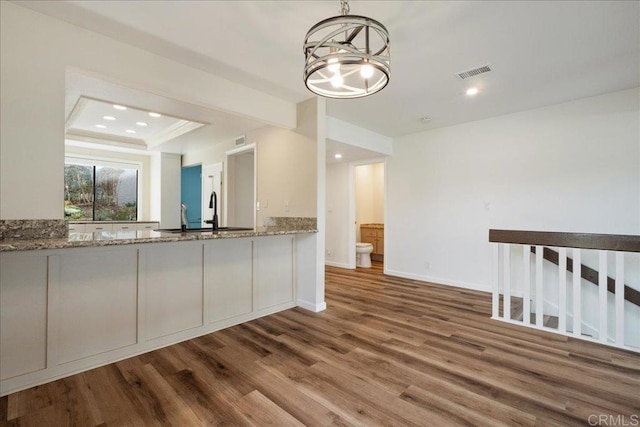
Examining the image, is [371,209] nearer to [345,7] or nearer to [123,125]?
[123,125]

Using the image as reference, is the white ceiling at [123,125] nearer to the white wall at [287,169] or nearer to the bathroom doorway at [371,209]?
the white wall at [287,169]

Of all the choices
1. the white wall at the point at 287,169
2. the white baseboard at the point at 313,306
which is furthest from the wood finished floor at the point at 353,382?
the white wall at the point at 287,169

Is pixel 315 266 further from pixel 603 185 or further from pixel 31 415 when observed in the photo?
pixel 603 185

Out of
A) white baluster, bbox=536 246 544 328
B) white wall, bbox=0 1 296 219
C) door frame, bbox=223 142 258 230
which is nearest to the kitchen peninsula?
white wall, bbox=0 1 296 219

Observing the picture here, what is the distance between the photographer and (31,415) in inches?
66.7

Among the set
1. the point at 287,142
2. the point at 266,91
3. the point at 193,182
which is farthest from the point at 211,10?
the point at 193,182

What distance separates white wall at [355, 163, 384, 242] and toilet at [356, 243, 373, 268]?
862 mm

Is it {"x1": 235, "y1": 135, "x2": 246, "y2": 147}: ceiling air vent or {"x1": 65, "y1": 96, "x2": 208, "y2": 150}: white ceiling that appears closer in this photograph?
{"x1": 65, "y1": 96, "x2": 208, "y2": 150}: white ceiling

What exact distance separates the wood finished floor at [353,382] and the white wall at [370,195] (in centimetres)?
444

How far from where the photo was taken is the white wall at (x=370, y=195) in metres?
7.30

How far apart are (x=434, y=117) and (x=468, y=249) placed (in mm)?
2068

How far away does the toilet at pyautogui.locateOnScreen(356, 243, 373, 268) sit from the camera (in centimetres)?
630

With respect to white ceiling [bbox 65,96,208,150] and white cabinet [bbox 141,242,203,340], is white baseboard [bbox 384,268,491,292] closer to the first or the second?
white cabinet [bbox 141,242,203,340]

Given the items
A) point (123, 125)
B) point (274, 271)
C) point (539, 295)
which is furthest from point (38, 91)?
point (539, 295)
